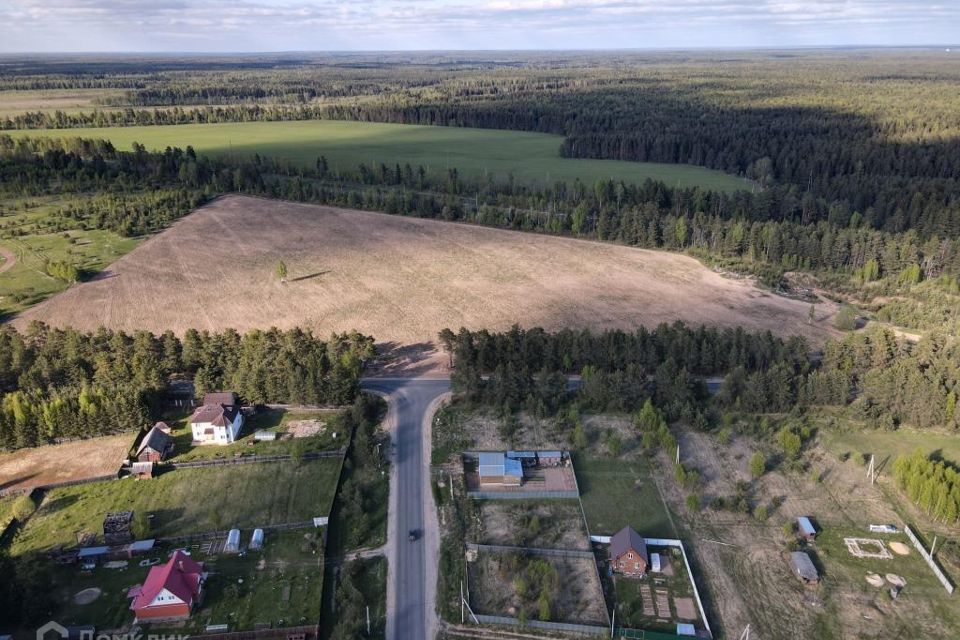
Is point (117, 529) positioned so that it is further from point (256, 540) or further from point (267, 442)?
point (267, 442)

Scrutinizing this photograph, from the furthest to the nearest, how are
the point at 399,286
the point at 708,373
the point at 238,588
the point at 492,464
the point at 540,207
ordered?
the point at 540,207, the point at 399,286, the point at 708,373, the point at 492,464, the point at 238,588

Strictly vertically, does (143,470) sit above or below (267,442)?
above

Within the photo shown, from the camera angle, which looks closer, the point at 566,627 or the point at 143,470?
the point at 566,627

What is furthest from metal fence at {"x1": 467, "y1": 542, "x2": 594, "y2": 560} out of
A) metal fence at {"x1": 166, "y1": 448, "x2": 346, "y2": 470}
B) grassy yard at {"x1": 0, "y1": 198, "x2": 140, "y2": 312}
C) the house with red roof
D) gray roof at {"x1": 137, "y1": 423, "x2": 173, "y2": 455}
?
grassy yard at {"x1": 0, "y1": 198, "x2": 140, "y2": 312}

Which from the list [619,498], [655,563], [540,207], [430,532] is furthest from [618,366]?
[540,207]

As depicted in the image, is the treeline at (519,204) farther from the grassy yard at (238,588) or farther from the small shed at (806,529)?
the grassy yard at (238,588)
